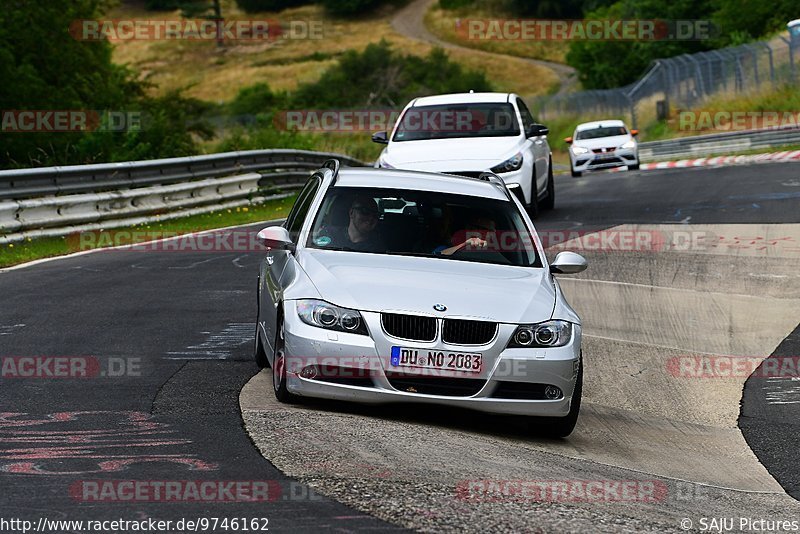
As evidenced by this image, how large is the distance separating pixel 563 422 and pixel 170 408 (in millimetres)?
2387

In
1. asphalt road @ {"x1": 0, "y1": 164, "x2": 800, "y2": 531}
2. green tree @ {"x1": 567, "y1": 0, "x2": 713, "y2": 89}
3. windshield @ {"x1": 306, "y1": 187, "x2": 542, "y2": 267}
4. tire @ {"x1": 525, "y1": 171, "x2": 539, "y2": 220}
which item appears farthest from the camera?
green tree @ {"x1": 567, "y1": 0, "x2": 713, "y2": 89}

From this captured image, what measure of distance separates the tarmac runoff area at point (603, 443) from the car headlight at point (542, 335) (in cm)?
60

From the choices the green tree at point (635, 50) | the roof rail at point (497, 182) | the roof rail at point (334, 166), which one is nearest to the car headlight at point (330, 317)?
the roof rail at point (334, 166)

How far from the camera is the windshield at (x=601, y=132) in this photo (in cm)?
3738

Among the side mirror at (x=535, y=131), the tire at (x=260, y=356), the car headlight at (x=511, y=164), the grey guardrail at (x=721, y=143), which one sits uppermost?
the tire at (x=260, y=356)

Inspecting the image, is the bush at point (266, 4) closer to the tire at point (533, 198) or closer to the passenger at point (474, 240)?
the tire at point (533, 198)

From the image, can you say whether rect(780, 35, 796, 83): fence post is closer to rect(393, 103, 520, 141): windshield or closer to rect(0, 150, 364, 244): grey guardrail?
rect(0, 150, 364, 244): grey guardrail

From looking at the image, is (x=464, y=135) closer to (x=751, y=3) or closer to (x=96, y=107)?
(x=96, y=107)

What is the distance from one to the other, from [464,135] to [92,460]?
12615 mm

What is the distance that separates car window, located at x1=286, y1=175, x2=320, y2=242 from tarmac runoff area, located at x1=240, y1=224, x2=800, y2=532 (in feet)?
3.47

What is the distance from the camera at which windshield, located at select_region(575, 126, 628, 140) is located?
1471 inches

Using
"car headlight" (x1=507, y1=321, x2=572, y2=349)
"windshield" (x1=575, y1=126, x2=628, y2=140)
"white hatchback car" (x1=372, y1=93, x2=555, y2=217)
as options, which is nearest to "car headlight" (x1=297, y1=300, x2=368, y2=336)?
"car headlight" (x1=507, y1=321, x2=572, y2=349)

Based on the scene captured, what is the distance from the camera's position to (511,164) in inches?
703

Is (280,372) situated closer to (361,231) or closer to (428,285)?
(428,285)
